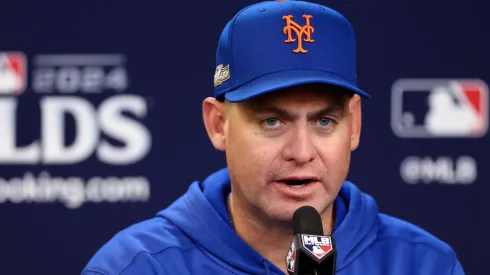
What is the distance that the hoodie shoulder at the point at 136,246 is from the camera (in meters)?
1.64

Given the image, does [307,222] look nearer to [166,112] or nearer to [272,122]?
[272,122]

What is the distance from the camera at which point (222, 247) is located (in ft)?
5.58

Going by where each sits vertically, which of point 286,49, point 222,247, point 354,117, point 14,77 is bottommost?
point 222,247

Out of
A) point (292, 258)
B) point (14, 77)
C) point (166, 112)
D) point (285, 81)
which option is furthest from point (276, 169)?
point (14, 77)

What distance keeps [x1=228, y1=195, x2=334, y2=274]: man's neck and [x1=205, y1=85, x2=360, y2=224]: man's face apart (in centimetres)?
10

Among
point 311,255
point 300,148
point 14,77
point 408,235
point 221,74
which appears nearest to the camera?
point 311,255

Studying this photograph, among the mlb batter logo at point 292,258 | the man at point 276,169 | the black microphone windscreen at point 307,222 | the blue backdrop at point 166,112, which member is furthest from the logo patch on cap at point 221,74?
the blue backdrop at point 166,112

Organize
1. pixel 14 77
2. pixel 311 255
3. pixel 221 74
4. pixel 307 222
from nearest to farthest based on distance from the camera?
pixel 311 255
pixel 307 222
pixel 221 74
pixel 14 77

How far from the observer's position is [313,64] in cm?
154

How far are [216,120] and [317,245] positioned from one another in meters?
0.62

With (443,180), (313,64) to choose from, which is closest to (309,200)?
(313,64)

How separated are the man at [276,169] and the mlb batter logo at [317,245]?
0.34m

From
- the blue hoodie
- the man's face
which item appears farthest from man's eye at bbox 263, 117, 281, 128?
the blue hoodie

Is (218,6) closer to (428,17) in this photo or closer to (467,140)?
(428,17)
